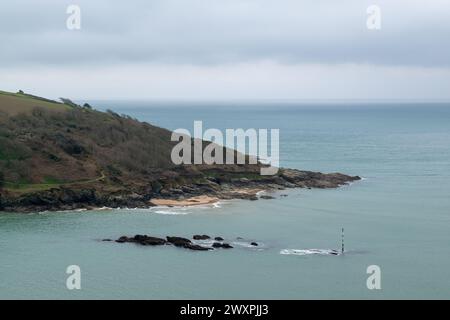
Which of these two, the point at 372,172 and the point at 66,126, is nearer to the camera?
the point at 66,126

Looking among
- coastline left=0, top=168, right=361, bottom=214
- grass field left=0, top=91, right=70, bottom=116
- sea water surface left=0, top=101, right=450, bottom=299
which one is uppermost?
grass field left=0, top=91, right=70, bottom=116

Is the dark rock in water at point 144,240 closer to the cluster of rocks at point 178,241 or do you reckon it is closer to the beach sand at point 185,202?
the cluster of rocks at point 178,241

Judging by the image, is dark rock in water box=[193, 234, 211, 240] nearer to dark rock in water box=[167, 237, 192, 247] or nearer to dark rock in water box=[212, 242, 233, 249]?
dark rock in water box=[167, 237, 192, 247]

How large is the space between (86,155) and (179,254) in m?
48.3

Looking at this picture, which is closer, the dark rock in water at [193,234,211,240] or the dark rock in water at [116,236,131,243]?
the dark rock in water at [116,236,131,243]

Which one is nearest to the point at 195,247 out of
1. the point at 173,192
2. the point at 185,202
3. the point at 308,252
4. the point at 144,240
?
the point at 144,240

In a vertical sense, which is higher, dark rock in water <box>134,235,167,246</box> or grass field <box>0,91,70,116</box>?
grass field <box>0,91,70,116</box>

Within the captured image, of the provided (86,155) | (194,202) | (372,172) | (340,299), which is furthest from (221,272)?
(372,172)

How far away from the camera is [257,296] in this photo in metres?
61.1

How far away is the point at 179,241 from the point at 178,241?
0.43 ft

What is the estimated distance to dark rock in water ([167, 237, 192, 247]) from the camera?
7875 cm

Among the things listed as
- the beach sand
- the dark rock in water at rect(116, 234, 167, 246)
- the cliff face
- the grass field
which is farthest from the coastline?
the grass field
